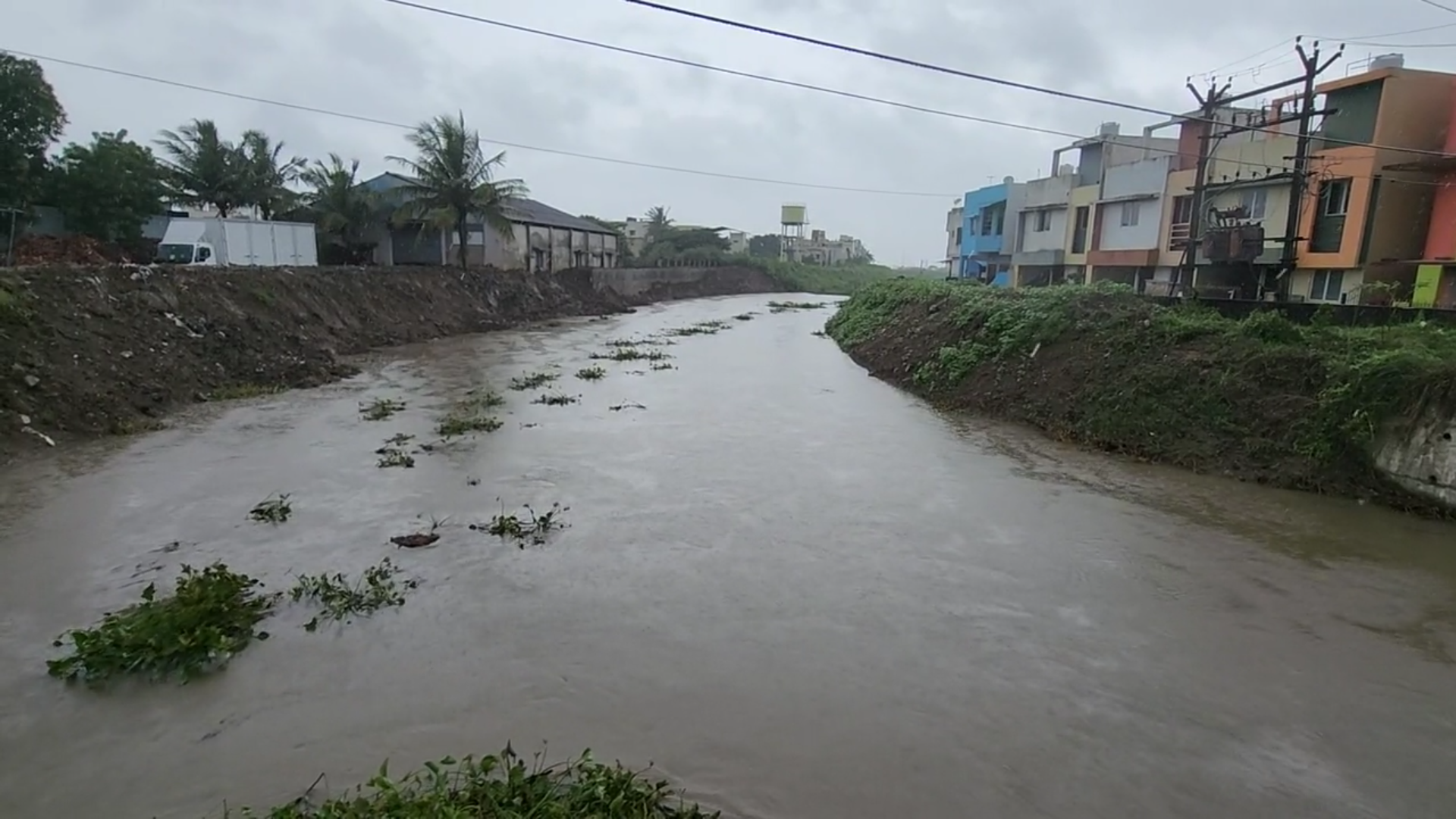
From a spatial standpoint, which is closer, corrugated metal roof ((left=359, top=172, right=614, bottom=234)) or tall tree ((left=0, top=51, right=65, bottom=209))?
tall tree ((left=0, top=51, right=65, bottom=209))

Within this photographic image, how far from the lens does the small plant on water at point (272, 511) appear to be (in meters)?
7.31

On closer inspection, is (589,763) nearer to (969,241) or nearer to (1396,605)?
(1396,605)

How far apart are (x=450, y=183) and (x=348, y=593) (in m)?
24.6

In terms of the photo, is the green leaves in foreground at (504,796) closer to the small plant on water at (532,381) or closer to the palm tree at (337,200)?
the small plant on water at (532,381)

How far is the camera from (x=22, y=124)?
839 inches

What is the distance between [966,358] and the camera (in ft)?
50.9

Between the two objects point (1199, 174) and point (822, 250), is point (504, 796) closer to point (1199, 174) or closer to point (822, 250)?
point (1199, 174)

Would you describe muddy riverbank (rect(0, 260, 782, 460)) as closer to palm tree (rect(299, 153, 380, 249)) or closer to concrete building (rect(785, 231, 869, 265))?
palm tree (rect(299, 153, 380, 249))

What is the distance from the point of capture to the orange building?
18219 millimetres

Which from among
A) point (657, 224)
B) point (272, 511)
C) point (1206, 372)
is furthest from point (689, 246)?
point (272, 511)

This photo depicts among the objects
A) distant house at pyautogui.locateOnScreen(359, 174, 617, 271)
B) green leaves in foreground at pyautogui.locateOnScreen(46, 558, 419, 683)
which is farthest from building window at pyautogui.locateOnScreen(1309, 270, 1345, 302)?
distant house at pyautogui.locateOnScreen(359, 174, 617, 271)

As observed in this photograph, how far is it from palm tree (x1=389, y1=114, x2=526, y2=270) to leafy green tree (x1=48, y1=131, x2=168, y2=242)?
7402mm

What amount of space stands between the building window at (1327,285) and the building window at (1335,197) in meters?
1.44

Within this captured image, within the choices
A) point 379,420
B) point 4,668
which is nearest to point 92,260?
point 379,420
